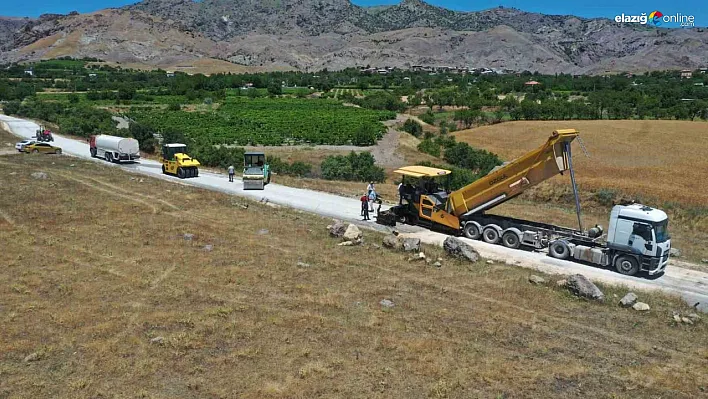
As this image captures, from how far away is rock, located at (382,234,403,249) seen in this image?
69.0ft

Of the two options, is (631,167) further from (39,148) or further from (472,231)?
(39,148)

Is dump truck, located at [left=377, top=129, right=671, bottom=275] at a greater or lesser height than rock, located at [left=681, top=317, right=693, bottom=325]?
greater

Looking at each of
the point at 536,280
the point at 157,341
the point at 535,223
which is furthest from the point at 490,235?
the point at 157,341

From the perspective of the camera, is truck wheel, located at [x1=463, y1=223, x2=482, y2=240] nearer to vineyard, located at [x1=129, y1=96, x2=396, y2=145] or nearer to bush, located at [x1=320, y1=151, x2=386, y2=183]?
bush, located at [x1=320, y1=151, x2=386, y2=183]

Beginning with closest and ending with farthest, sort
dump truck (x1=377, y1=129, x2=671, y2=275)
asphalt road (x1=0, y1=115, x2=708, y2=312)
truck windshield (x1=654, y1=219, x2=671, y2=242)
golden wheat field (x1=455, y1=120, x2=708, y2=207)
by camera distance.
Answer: asphalt road (x1=0, y1=115, x2=708, y2=312)
truck windshield (x1=654, y1=219, x2=671, y2=242)
dump truck (x1=377, y1=129, x2=671, y2=275)
golden wheat field (x1=455, y1=120, x2=708, y2=207)

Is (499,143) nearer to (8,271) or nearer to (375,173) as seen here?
(375,173)

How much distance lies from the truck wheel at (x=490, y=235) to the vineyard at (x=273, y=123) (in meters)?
40.8

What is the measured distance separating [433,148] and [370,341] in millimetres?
48596

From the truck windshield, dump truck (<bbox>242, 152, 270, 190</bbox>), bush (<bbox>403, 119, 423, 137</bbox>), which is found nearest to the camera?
the truck windshield

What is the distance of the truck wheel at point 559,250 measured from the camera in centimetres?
2020

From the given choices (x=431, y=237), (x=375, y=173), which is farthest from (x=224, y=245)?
(x=375, y=173)

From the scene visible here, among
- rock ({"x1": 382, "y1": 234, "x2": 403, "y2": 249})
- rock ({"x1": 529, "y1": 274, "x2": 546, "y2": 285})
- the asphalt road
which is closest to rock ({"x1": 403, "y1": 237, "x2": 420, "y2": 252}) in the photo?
rock ({"x1": 382, "y1": 234, "x2": 403, "y2": 249})

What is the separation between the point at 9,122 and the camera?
6819 cm

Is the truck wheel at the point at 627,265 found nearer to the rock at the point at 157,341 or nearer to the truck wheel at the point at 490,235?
the truck wheel at the point at 490,235
